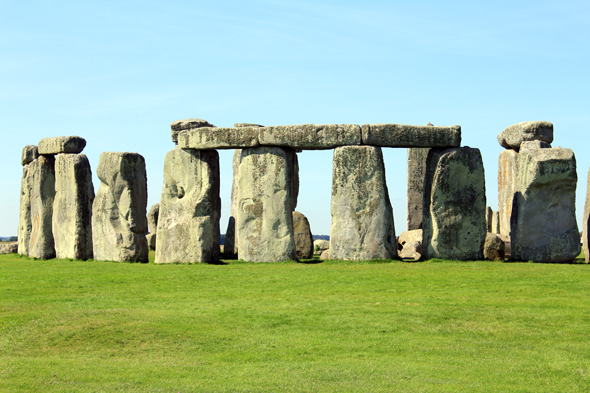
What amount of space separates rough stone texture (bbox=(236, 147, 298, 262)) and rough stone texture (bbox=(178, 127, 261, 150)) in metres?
0.29

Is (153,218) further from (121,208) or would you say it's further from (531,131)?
(531,131)

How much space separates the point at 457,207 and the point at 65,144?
9333mm

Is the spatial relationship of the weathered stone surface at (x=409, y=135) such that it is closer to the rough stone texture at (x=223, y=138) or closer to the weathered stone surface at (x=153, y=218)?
the rough stone texture at (x=223, y=138)

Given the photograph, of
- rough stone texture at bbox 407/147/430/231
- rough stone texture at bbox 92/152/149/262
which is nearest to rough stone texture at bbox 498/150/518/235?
rough stone texture at bbox 407/147/430/231

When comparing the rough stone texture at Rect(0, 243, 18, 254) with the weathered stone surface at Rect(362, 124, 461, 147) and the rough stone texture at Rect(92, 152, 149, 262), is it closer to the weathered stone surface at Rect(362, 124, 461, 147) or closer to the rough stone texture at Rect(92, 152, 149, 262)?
the rough stone texture at Rect(92, 152, 149, 262)

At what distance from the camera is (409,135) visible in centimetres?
1526

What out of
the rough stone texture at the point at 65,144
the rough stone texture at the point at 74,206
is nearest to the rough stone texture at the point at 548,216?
the rough stone texture at the point at 74,206

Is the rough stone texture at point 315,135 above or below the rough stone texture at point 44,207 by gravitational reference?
A: above

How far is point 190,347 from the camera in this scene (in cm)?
802

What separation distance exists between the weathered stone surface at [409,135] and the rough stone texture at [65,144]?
7033 mm

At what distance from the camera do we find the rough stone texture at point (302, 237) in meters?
17.6

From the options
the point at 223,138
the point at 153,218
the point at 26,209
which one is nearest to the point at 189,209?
the point at 223,138

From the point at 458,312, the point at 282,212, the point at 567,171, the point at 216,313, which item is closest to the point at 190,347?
the point at 216,313

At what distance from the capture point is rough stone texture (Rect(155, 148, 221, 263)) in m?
15.6
